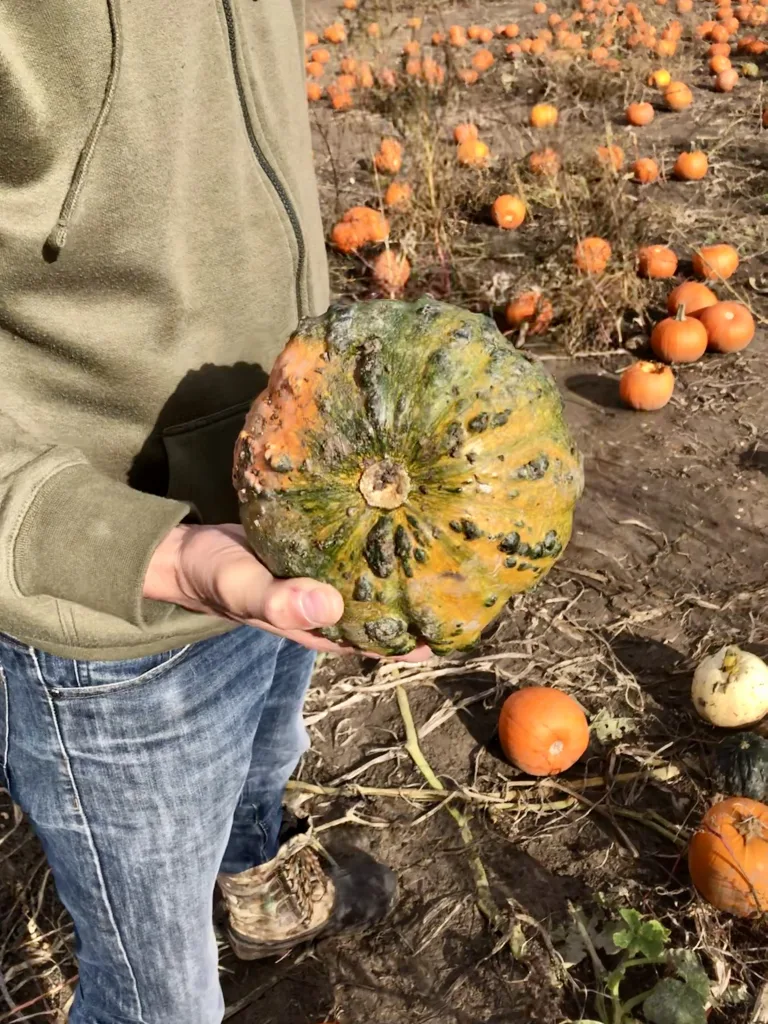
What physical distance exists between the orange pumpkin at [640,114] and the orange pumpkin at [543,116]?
77 cm

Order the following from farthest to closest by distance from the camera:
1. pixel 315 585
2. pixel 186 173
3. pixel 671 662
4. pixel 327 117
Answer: pixel 327 117 < pixel 671 662 < pixel 186 173 < pixel 315 585

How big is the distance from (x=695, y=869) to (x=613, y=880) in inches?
12.5

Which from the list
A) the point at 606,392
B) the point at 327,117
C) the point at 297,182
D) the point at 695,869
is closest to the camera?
the point at 297,182

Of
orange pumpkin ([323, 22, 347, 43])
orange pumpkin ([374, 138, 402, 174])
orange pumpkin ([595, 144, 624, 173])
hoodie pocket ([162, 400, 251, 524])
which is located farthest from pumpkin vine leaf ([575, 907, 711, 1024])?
orange pumpkin ([323, 22, 347, 43])

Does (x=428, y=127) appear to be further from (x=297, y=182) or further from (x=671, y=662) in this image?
(x=297, y=182)

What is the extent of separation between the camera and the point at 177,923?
214 centimetres

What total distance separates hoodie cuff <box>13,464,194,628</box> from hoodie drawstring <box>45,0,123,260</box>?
0.45 meters

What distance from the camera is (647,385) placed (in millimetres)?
5348

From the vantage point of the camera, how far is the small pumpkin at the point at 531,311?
6.16 meters

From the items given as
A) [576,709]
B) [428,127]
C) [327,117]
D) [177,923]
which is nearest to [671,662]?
[576,709]

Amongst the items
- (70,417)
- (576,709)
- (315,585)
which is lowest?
(576,709)

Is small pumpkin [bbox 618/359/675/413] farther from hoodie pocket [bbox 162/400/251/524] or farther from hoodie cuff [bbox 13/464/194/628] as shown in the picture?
hoodie cuff [bbox 13/464/194/628]

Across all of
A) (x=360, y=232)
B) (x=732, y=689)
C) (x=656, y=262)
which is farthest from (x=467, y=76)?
(x=732, y=689)

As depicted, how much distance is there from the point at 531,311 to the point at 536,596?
2.54 m
